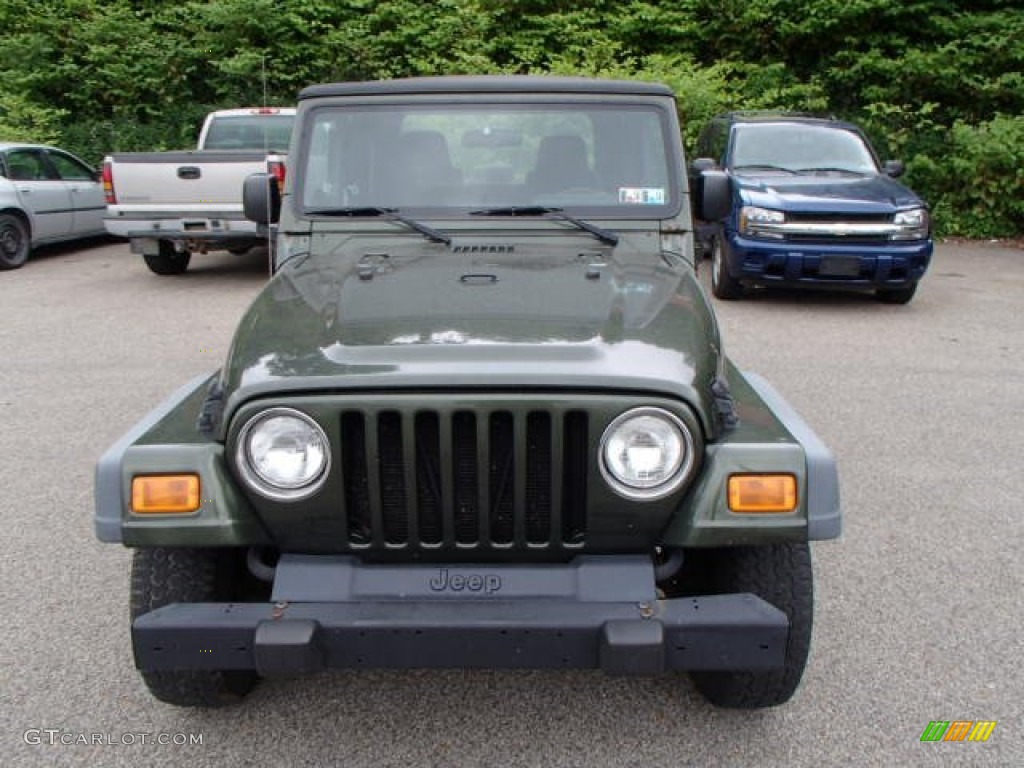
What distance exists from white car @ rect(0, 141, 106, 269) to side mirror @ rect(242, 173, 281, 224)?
9.35 m

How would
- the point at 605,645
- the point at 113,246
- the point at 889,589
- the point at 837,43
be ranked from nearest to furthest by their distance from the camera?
the point at 605,645, the point at 889,589, the point at 113,246, the point at 837,43

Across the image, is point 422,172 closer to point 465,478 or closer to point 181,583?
point 465,478

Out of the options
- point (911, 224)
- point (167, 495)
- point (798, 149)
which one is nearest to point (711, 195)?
point (167, 495)

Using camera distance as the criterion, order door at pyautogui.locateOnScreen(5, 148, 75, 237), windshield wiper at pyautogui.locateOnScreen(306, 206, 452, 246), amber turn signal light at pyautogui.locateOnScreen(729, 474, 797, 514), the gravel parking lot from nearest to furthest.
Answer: amber turn signal light at pyautogui.locateOnScreen(729, 474, 797, 514), the gravel parking lot, windshield wiper at pyautogui.locateOnScreen(306, 206, 452, 246), door at pyautogui.locateOnScreen(5, 148, 75, 237)

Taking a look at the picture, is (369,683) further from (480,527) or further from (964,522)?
(964,522)

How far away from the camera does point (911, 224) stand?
28.2ft

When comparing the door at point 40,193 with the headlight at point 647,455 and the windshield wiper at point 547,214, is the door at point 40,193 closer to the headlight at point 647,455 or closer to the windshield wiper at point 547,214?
the windshield wiper at point 547,214

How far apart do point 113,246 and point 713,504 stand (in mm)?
13757

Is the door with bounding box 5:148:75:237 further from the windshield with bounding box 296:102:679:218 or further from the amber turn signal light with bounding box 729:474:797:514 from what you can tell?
the amber turn signal light with bounding box 729:474:797:514

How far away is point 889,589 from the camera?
146 inches

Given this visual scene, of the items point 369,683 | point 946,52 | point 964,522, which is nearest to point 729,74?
point 946,52

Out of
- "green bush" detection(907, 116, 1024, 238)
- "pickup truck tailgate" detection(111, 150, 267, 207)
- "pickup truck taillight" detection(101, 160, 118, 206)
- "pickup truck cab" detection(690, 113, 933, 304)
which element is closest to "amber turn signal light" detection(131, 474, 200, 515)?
"pickup truck cab" detection(690, 113, 933, 304)

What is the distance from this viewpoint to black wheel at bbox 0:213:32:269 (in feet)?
38.6

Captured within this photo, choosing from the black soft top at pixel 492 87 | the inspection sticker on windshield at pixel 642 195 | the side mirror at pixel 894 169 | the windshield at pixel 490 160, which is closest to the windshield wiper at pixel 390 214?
the windshield at pixel 490 160
